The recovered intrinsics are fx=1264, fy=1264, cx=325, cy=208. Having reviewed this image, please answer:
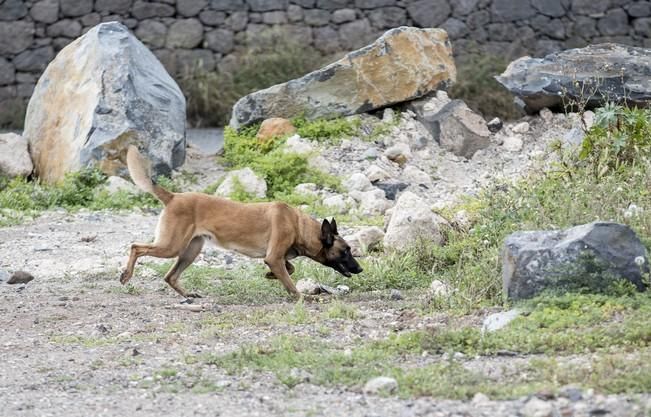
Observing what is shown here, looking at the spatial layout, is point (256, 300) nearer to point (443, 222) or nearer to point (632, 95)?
point (443, 222)

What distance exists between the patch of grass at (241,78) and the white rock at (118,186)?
18.8ft

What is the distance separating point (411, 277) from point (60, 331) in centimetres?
262

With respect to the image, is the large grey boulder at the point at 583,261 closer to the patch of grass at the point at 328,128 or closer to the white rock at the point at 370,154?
the white rock at the point at 370,154

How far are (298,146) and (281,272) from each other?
4913mm

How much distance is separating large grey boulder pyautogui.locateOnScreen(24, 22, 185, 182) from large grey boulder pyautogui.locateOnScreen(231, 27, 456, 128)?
1.13 metres

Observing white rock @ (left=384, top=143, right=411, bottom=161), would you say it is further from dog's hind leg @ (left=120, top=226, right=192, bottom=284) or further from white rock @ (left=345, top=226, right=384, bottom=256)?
dog's hind leg @ (left=120, top=226, right=192, bottom=284)

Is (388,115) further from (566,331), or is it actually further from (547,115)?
(566,331)

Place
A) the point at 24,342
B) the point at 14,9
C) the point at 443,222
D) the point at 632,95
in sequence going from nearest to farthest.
A: the point at 24,342 < the point at 443,222 < the point at 632,95 < the point at 14,9

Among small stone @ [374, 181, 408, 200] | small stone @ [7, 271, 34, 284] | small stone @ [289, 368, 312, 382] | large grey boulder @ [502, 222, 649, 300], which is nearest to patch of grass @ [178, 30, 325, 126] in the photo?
small stone @ [374, 181, 408, 200]

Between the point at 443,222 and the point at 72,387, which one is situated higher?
the point at 72,387

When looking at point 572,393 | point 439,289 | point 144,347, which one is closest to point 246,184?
point 439,289

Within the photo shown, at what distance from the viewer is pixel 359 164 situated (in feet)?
43.4

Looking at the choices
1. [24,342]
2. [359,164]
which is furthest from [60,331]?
[359,164]

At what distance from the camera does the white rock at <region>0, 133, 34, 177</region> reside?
13.5 meters
